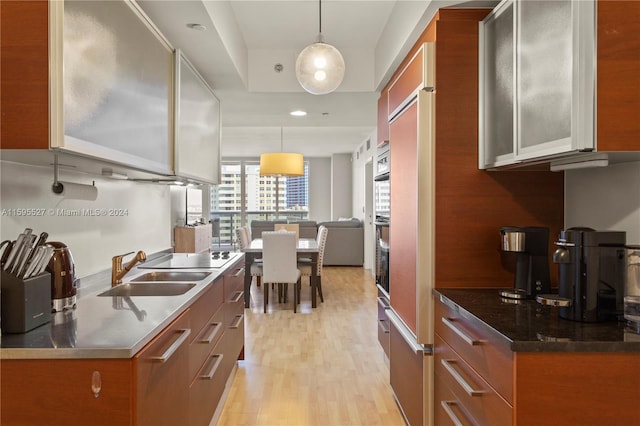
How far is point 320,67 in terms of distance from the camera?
2.49m

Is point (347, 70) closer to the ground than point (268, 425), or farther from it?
farther from it

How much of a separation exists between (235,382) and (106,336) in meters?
1.97

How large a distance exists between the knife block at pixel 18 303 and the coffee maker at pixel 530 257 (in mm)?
1800

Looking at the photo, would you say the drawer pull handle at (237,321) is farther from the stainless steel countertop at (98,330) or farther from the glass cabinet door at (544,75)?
the glass cabinet door at (544,75)

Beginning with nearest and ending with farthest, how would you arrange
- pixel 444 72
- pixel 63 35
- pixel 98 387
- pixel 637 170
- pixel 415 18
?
pixel 98 387
pixel 63 35
pixel 637 170
pixel 444 72
pixel 415 18

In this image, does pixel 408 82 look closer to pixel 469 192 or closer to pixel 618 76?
pixel 469 192

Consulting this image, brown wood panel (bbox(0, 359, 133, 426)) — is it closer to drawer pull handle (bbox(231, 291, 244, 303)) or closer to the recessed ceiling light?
drawer pull handle (bbox(231, 291, 244, 303))

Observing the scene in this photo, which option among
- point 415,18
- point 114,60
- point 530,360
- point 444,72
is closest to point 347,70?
point 415,18

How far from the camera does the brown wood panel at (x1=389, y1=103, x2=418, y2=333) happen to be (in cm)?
216

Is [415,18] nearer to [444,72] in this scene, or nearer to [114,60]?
[444,72]

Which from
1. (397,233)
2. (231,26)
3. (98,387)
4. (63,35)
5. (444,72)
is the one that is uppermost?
(231,26)

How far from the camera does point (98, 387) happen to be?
1190mm

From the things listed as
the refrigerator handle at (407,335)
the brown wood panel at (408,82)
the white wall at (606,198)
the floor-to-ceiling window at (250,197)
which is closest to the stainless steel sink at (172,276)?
the refrigerator handle at (407,335)

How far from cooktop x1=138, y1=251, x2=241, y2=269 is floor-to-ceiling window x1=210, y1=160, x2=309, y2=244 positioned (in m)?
8.69
